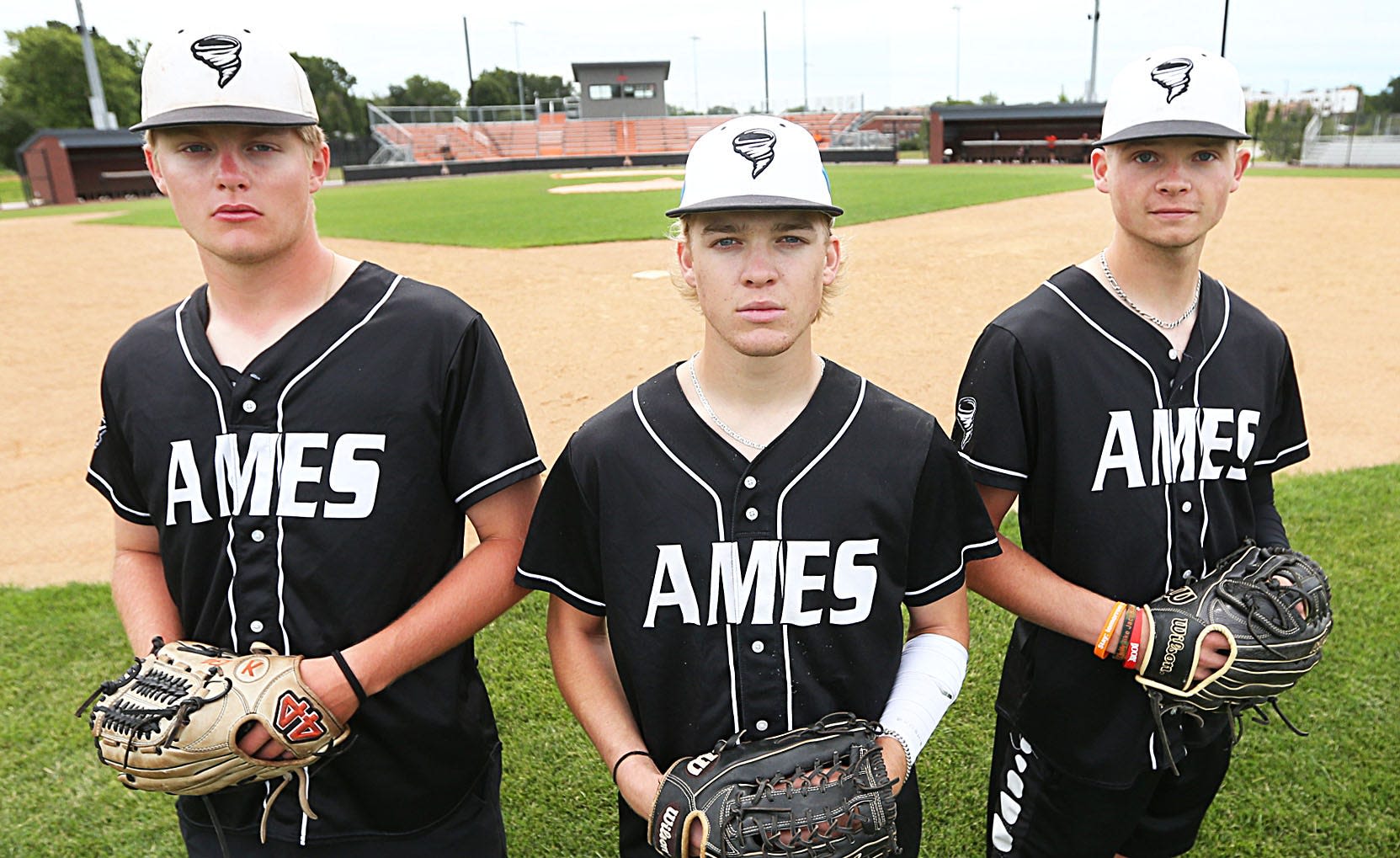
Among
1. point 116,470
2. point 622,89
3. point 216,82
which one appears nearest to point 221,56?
point 216,82

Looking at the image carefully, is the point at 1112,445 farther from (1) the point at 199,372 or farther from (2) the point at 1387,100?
(2) the point at 1387,100

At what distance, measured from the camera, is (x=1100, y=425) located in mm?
2248

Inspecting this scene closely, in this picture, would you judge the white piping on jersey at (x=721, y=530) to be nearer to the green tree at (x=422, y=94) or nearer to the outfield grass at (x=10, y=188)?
the outfield grass at (x=10, y=188)

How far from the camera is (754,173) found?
1774mm

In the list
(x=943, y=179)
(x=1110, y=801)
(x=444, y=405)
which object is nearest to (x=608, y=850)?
(x=1110, y=801)

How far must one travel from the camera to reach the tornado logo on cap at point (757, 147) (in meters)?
1.78

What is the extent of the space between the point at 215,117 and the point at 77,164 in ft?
137

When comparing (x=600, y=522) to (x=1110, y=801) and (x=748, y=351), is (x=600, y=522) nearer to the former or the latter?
(x=748, y=351)

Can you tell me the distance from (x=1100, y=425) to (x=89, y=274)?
640 inches

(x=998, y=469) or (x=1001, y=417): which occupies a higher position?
(x=1001, y=417)

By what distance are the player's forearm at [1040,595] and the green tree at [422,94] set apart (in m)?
88.8

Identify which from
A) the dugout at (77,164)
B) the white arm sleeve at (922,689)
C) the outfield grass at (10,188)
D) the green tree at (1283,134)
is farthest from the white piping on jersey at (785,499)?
the outfield grass at (10,188)

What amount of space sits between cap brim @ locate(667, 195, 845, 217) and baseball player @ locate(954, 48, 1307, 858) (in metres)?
0.79

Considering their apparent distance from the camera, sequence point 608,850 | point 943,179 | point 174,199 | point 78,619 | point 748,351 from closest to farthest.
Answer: point 748,351
point 174,199
point 608,850
point 78,619
point 943,179
